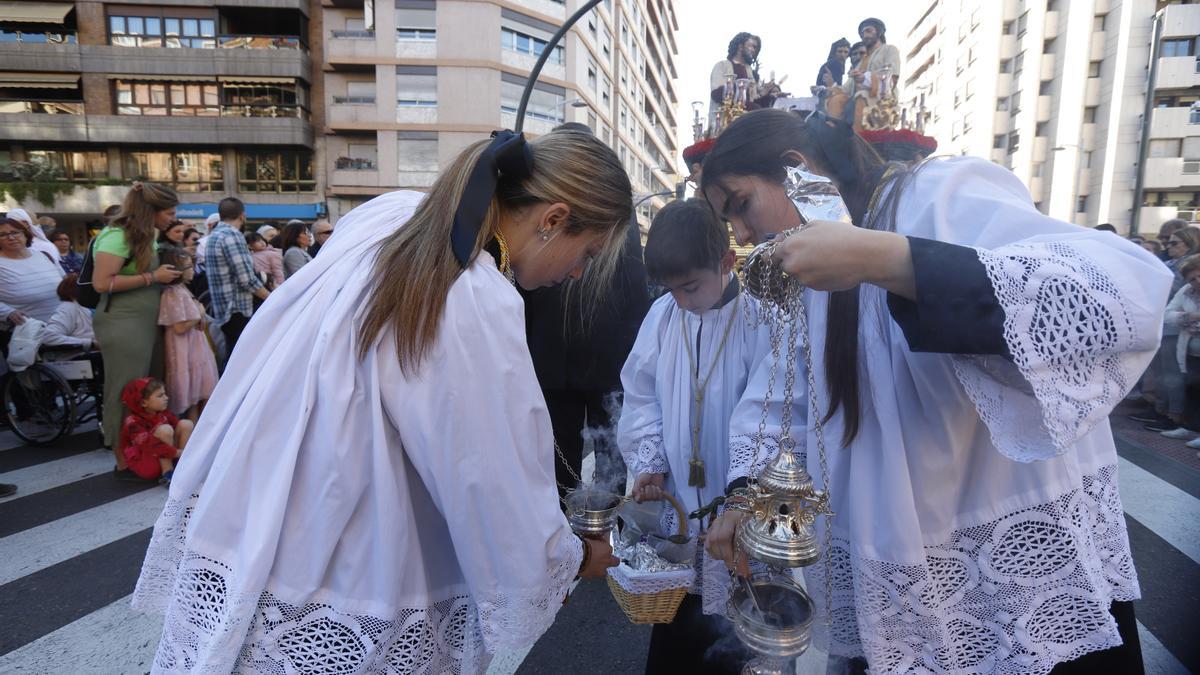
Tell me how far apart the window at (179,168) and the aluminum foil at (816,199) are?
27.7m

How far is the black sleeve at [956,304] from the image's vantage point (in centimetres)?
89

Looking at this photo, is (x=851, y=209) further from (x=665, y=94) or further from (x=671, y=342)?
(x=665, y=94)

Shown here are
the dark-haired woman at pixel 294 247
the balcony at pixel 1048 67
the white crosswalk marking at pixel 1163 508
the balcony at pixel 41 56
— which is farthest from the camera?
the balcony at pixel 1048 67

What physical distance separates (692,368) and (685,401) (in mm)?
124

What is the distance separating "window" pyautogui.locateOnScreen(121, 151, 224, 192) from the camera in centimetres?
2327

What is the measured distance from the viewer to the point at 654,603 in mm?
1707

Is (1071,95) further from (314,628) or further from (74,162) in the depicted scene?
(74,162)

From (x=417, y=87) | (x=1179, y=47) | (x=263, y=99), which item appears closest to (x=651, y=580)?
(x=417, y=87)

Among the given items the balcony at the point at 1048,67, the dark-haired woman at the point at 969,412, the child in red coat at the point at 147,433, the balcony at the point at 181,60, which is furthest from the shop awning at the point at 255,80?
the balcony at the point at 1048,67

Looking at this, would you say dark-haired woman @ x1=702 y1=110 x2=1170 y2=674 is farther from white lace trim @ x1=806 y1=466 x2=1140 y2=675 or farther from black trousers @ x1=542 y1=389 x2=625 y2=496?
black trousers @ x1=542 y1=389 x2=625 y2=496

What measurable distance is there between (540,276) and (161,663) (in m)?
1.10

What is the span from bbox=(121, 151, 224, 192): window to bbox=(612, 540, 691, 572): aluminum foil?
27067 millimetres

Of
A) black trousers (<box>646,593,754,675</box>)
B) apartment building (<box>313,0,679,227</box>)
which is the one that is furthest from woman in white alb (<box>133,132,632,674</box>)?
apartment building (<box>313,0,679,227</box>)

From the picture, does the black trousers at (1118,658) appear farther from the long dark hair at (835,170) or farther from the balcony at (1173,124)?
the balcony at (1173,124)
